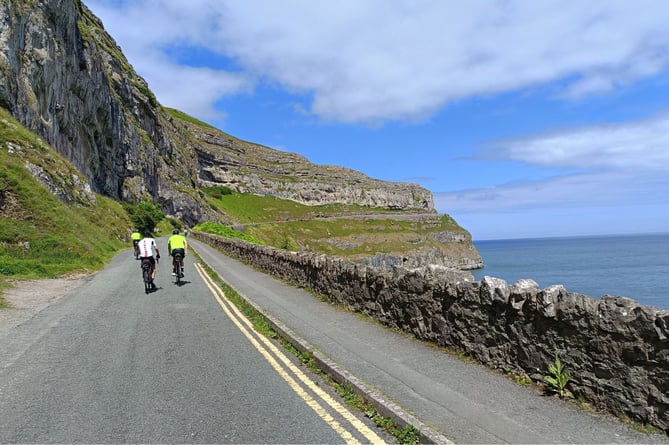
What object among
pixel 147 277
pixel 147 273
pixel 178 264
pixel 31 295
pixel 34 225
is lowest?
pixel 31 295

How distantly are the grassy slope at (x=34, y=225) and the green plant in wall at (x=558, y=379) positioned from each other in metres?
15.7

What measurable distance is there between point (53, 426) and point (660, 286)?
177 feet

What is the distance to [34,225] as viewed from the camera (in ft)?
69.9

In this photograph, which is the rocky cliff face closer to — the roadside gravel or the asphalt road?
the roadside gravel

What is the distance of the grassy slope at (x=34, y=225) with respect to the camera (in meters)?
18.7

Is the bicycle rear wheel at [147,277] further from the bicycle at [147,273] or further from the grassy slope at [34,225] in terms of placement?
the grassy slope at [34,225]

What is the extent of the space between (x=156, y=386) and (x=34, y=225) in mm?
19401

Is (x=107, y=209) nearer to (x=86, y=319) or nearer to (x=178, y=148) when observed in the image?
(x=86, y=319)

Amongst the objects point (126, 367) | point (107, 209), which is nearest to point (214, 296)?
point (126, 367)

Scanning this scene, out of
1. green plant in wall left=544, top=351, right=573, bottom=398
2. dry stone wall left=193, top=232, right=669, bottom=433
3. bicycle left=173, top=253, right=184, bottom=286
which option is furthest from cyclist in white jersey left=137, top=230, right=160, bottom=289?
green plant in wall left=544, top=351, right=573, bottom=398

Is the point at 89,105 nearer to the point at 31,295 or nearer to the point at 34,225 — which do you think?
the point at 34,225

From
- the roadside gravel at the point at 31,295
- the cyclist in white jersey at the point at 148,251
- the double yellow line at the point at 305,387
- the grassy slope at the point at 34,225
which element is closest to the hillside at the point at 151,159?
the double yellow line at the point at 305,387

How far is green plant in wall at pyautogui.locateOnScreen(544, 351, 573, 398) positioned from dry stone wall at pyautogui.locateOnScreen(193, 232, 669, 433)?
0.21 feet

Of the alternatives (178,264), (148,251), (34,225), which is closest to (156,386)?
(148,251)
